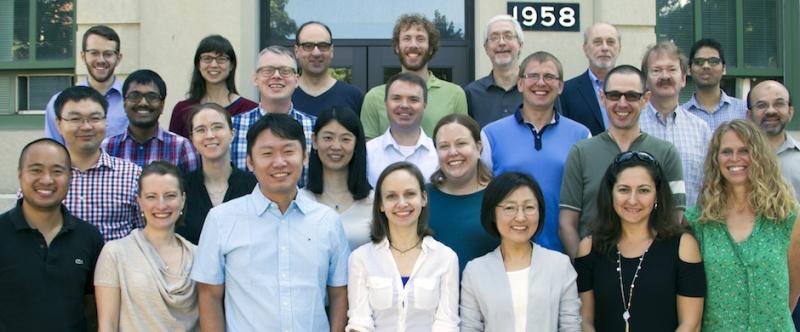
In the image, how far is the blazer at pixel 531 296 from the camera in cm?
358

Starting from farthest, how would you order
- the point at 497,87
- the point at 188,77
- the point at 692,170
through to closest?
the point at 188,77 → the point at 497,87 → the point at 692,170

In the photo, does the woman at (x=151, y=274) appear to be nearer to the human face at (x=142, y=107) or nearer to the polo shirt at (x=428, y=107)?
the human face at (x=142, y=107)

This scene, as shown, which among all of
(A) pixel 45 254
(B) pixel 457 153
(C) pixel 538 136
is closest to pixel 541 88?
(C) pixel 538 136

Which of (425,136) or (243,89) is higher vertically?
(243,89)

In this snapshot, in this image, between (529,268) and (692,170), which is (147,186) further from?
(692,170)

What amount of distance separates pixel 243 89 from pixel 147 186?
322 centimetres

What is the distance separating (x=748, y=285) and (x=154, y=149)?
3.29 meters

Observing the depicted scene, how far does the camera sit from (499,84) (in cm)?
542

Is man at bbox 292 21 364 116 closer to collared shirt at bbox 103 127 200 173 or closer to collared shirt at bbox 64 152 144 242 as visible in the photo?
collared shirt at bbox 103 127 200 173

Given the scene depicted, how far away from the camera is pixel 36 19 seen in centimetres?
714

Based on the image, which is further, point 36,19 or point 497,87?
point 36,19

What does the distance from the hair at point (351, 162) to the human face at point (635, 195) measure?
4.17ft

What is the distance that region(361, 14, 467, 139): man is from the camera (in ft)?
17.1

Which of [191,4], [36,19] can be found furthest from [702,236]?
[36,19]
